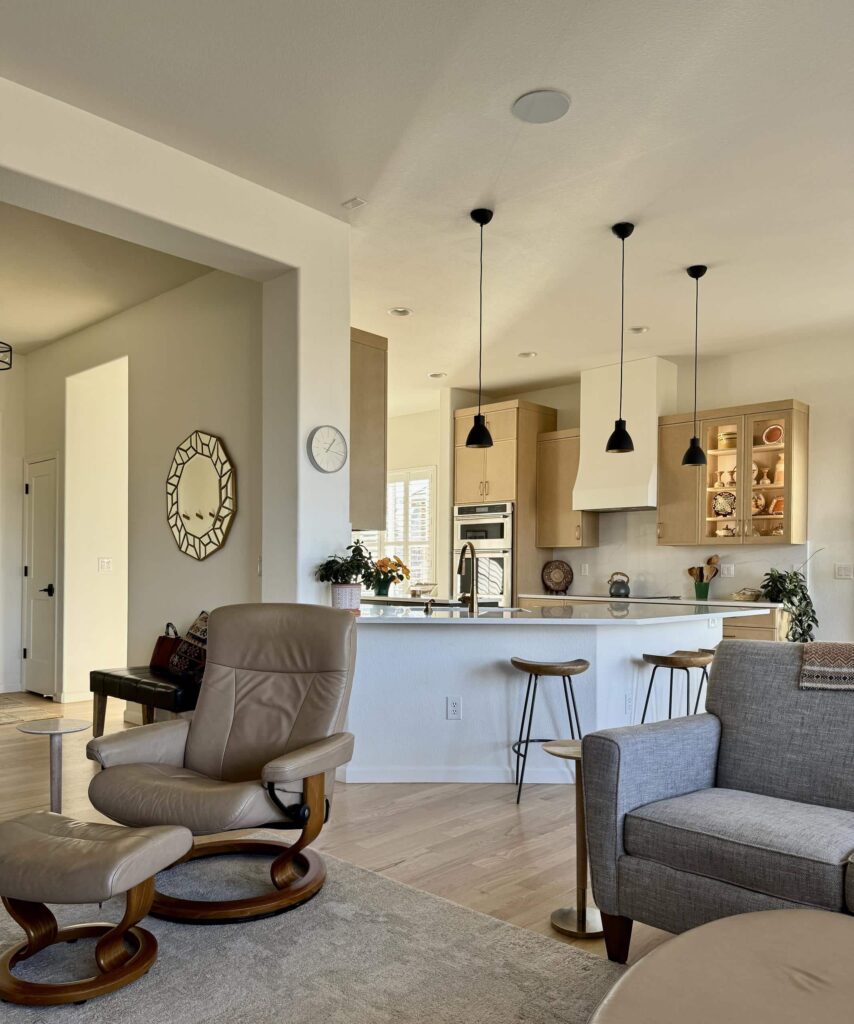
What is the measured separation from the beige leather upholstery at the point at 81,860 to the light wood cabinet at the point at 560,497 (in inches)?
227

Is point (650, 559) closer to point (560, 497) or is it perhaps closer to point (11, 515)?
point (560, 497)

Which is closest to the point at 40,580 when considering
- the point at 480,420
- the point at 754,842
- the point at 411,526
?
the point at 411,526

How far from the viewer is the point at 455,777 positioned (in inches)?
169

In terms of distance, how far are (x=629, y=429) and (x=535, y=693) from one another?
3.63 metres

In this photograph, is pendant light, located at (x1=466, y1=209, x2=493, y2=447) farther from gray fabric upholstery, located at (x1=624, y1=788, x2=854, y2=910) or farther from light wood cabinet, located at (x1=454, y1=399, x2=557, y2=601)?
gray fabric upholstery, located at (x1=624, y1=788, x2=854, y2=910)

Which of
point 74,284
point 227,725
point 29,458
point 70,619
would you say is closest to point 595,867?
point 227,725

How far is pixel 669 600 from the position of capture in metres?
6.85

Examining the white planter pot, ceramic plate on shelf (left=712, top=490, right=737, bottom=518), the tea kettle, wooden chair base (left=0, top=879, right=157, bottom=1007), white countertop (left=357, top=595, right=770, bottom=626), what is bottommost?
wooden chair base (left=0, top=879, right=157, bottom=1007)

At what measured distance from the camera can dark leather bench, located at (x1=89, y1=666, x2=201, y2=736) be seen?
14.2 ft

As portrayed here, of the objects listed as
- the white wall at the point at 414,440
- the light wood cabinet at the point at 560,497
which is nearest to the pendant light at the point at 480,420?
the light wood cabinet at the point at 560,497

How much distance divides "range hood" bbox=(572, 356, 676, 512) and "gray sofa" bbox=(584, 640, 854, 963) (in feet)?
13.9

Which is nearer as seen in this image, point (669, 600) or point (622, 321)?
point (622, 321)

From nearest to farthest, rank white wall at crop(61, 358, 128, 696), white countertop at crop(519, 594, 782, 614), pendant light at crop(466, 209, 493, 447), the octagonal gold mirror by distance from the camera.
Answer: pendant light at crop(466, 209, 493, 447)
the octagonal gold mirror
white countertop at crop(519, 594, 782, 614)
white wall at crop(61, 358, 128, 696)

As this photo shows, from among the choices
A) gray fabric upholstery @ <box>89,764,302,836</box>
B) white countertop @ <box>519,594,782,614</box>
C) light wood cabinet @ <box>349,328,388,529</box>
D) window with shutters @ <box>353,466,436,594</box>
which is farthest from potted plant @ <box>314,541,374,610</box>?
window with shutters @ <box>353,466,436,594</box>
